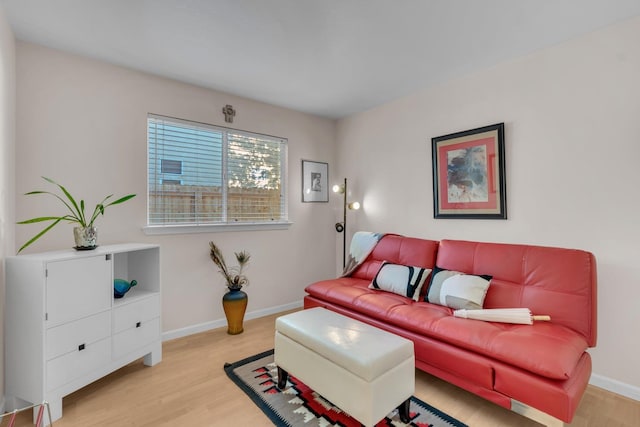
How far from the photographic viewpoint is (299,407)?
182cm

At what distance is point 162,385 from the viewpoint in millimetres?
2064

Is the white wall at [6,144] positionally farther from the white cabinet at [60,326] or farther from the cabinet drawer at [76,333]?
the cabinet drawer at [76,333]

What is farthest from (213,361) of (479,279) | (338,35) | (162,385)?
(338,35)

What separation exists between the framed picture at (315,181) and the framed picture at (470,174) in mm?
1474

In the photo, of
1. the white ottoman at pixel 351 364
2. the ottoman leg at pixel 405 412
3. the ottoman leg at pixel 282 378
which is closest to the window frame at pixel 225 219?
the white ottoman at pixel 351 364

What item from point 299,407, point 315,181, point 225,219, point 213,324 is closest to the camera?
point 299,407

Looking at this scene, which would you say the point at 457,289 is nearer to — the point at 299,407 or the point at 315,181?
the point at 299,407

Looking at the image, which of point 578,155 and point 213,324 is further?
point 213,324

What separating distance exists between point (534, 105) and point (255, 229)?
111 inches

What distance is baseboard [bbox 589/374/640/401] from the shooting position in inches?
76.0

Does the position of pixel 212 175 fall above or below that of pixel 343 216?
above

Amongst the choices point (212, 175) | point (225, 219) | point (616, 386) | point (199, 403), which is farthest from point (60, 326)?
point (616, 386)

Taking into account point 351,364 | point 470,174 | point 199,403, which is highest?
point 470,174

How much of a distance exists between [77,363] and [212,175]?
1.85m
